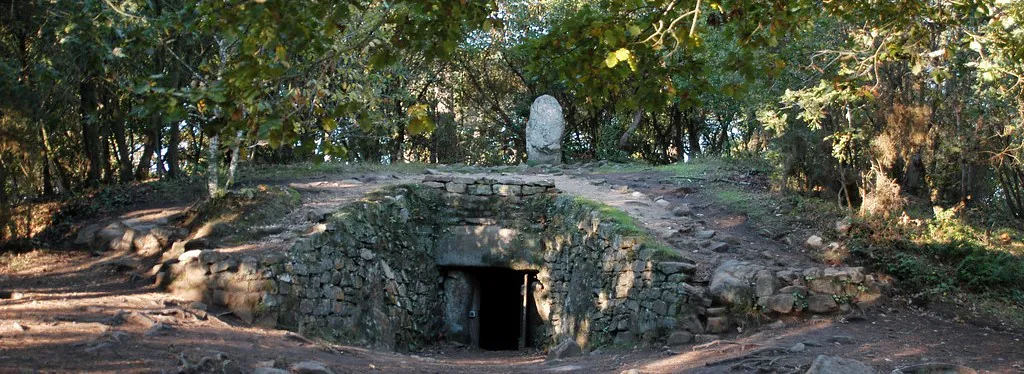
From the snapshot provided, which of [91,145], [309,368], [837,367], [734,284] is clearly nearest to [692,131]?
[734,284]

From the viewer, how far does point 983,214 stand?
44.0 ft

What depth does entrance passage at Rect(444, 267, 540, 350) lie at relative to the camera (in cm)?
1512

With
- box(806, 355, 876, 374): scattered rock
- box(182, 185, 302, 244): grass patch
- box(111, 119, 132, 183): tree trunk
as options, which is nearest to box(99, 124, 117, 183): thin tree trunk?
box(111, 119, 132, 183): tree trunk

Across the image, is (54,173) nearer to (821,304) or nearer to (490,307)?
(490,307)

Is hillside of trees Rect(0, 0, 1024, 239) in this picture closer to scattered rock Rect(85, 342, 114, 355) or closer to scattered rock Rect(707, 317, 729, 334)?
scattered rock Rect(85, 342, 114, 355)

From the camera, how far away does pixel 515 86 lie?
2523 centimetres

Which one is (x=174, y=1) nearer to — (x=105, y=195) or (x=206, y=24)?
(x=105, y=195)

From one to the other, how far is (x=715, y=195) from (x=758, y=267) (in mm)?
4296

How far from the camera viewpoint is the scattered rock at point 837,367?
7004 millimetres

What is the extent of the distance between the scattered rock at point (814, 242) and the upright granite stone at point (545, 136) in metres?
9.54

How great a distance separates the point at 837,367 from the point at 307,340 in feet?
18.3

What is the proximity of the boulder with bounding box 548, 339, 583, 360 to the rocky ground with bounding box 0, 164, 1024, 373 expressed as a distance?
18 centimetres

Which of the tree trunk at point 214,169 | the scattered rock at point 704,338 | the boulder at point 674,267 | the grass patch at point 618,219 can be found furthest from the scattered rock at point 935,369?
the tree trunk at point 214,169

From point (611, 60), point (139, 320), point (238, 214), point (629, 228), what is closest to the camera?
point (611, 60)
